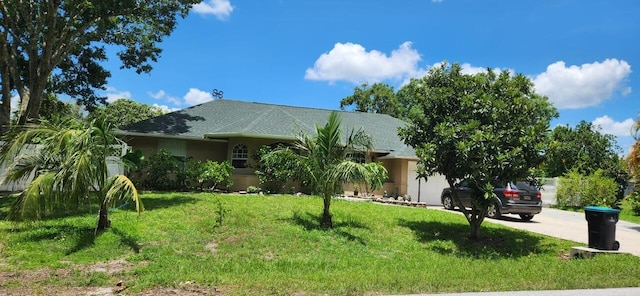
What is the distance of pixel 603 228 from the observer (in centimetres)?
984

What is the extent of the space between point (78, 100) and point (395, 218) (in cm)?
1647

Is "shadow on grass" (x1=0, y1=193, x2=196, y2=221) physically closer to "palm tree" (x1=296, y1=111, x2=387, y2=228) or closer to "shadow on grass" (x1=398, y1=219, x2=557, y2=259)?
"palm tree" (x1=296, y1=111, x2=387, y2=228)

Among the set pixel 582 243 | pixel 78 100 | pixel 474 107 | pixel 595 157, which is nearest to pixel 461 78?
pixel 474 107

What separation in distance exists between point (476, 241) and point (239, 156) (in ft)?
40.0

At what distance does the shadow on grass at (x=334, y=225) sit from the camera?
420 inches

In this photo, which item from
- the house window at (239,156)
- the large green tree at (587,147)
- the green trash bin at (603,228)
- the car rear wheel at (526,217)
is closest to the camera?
the green trash bin at (603,228)

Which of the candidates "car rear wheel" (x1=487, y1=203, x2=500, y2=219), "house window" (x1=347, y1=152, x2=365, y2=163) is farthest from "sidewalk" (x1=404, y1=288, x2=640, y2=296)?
"car rear wheel" (x1=487, y1=203, x2=500, y2=219)

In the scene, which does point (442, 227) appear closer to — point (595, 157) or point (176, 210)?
point (176, 210)

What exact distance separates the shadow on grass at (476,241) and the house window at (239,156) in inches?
374

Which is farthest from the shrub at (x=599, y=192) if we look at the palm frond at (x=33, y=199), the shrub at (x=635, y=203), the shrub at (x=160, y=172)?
the palm frond at (x=33, y=199)

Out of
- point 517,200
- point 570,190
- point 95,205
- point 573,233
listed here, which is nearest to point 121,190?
point 95,205

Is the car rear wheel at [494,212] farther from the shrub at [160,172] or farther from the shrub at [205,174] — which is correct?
the shrub at [160,172]

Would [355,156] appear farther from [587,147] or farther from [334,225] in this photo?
[587,147]

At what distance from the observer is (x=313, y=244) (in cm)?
978
